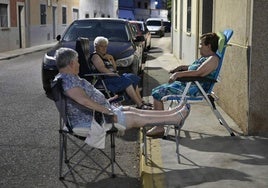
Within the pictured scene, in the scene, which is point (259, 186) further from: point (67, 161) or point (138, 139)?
point (138, 139)

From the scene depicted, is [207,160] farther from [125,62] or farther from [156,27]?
[156,27]

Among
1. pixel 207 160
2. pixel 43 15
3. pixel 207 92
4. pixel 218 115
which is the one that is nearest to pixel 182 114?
pixel 207 160

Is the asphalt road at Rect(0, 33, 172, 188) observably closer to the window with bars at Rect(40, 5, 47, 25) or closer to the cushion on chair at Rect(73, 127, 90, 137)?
the cushion on chair at Rect(73, 127, 90, 137)

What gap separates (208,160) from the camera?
5.57 m

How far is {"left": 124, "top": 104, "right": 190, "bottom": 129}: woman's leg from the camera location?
5.25 meters

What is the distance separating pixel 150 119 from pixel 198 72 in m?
1.42

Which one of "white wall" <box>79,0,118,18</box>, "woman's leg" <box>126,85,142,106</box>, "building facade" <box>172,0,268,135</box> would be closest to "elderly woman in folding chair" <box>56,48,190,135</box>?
"building facade" <box>172,0,268,135</box>

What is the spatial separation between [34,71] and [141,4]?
62.5 metres

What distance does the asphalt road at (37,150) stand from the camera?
528 centimetres

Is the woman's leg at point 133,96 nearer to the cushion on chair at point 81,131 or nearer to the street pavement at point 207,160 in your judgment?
the street pavement at point 207,160

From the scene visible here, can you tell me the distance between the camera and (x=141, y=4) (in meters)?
77.6

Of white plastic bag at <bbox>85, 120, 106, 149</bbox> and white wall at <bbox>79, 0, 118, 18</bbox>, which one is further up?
white wall at <bbox>79, 0, 118, 18</bbox>

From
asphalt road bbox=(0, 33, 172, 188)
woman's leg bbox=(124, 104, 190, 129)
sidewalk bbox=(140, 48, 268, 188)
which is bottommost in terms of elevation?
asphalt road bbox=(0, 33, 172, 188)

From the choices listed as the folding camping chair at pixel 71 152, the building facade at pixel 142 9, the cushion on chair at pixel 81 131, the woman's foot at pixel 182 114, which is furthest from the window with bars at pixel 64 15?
the cushion on chair at pixel 81 131
